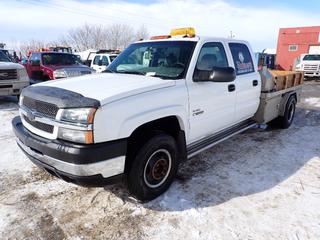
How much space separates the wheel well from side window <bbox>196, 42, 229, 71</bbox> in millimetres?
823

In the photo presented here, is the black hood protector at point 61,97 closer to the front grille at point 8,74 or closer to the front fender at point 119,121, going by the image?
the front fender at point 119,121

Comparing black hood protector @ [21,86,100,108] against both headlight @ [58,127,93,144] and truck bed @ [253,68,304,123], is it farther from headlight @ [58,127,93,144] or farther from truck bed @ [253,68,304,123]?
truck bed @ [253,68,304,123]

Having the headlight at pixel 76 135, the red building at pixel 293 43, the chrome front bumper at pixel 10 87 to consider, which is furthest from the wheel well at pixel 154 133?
the red building at pixel 293 43

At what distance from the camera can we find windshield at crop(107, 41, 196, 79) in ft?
11.4

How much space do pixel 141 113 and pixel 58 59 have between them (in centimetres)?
936

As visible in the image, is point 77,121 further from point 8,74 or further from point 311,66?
point 311,66

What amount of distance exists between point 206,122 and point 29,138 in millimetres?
2215

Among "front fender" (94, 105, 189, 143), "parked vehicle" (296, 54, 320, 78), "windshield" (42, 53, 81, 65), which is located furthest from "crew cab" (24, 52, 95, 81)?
"parked vehicle" (296, 54, 320, 78)

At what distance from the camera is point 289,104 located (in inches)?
244

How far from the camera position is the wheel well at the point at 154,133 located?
9.59ft

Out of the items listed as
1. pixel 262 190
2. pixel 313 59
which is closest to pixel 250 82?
pixel 262 190

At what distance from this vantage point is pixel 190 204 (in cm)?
320

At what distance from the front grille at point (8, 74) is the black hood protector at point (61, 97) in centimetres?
613

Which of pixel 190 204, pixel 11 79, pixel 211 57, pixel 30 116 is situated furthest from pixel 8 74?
pixel 190 204
